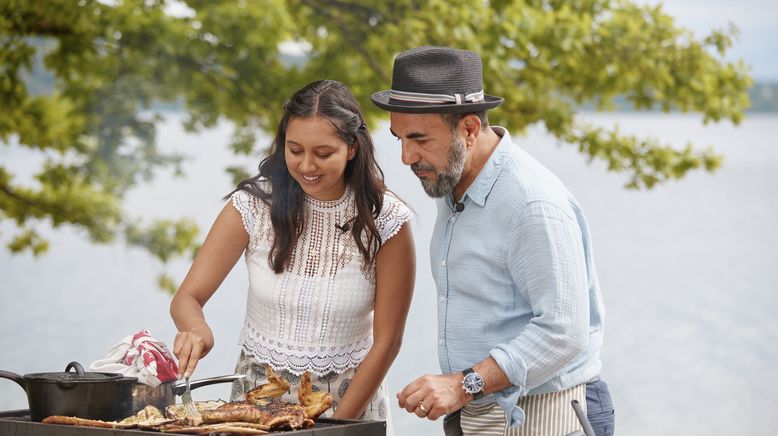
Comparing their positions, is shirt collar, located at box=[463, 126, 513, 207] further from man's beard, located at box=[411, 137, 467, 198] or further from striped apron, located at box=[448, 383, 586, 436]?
striped apron, located at box=[448, 383, 586, 436]

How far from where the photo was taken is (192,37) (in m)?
8.01

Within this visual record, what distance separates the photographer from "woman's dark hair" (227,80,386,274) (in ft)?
9.03

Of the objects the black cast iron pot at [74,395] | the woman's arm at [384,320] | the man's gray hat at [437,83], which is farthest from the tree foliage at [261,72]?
the black cast iron pot at [74,395]

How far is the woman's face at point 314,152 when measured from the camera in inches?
104

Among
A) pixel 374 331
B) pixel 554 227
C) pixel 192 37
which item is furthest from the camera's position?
pixel 192 37

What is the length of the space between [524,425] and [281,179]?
2.90ft

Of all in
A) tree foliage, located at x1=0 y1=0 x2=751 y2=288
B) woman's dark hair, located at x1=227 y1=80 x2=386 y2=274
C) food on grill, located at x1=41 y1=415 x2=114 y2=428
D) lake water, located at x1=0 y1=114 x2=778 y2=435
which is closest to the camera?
food on grill, located at x1=41 y1=415 x2=114 y2=428

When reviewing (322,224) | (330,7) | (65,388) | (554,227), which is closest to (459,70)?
(554,227)

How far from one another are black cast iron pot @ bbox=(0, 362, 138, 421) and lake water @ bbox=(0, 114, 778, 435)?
3.04ft

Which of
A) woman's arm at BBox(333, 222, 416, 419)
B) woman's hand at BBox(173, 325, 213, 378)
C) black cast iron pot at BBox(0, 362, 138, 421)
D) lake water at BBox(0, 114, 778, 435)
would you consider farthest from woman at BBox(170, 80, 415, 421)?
black cast iron pot at BBox(0, 362, 138, 421)

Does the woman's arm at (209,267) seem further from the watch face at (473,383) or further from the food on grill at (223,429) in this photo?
the watch face at (473,383)

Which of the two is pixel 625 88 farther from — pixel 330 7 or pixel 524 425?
pixel 524 425

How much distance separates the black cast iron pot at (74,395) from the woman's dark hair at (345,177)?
53 centimetres

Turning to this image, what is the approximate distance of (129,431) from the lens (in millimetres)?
2244
